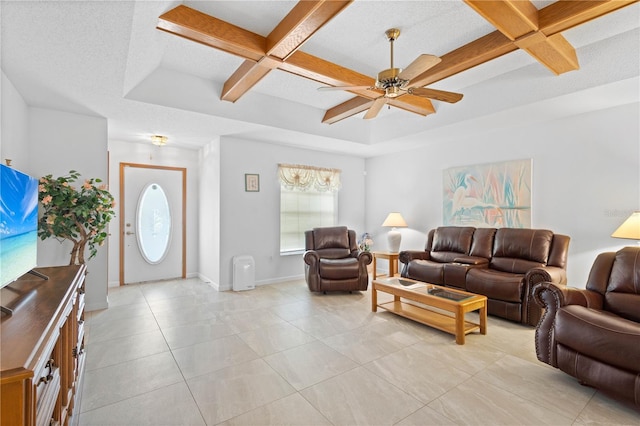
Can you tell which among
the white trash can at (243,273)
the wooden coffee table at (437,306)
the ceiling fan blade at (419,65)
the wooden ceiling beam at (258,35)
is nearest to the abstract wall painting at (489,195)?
the wooden coffee table at (437,306)

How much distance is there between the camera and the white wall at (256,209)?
4.92 metres

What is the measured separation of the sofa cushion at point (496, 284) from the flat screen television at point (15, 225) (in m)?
4.05

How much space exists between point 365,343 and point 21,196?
2.78 m

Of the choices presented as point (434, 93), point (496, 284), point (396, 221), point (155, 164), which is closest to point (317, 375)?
point (496, 284)

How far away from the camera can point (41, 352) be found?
108 centimetres

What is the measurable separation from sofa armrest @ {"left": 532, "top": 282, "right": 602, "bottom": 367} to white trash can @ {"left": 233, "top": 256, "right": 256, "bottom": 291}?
12.4 feet

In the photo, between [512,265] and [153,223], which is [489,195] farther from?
[153,223]

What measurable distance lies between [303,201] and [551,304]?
4.25 metres

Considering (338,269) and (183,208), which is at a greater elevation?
(183,208)

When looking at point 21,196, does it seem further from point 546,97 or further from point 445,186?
point 445,186

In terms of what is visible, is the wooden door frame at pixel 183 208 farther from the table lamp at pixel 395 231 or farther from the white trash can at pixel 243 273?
the table lamp at pixel 395 231

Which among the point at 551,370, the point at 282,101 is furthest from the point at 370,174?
the point at 551,370

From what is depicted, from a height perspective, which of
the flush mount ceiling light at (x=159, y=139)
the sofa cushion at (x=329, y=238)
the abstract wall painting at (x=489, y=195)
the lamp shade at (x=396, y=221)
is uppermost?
the flush mount ceiling light at (x=159, y=139)

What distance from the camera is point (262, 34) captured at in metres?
2.78
